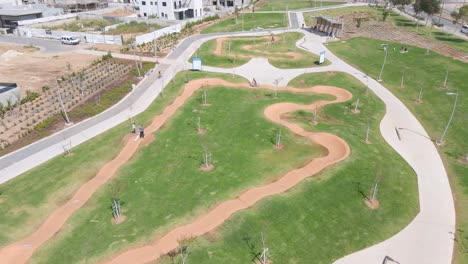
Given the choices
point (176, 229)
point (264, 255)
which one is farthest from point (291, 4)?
point (264, 255)

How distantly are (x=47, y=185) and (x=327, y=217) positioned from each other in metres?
26.3

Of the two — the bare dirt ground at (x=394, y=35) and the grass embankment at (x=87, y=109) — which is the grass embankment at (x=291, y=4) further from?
the grass embankment at (x=87, y=109)

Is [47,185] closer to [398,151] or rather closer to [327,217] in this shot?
[327,217]

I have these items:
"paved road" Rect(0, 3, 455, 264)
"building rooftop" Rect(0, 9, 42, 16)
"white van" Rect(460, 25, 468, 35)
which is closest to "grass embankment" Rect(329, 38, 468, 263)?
"paved road" Rect(0, 3, 455, 264)

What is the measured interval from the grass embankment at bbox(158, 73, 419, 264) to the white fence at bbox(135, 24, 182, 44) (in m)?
62.7

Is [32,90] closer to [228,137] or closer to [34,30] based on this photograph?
[228,137]

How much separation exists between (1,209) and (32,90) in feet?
112

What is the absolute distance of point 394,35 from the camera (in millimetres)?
86562

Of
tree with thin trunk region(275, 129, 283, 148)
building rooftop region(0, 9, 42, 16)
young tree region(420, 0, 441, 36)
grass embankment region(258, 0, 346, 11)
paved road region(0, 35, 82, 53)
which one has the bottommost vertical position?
tree with thin trunk region(275, 129, 283, 148)

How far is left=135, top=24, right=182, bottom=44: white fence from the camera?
281 ft

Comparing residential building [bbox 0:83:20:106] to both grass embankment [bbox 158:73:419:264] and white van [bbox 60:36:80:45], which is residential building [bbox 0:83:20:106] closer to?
white van [bbox 60:36:80:45]

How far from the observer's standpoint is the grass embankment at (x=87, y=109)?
144ft

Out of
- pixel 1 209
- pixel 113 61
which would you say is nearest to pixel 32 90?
pixel 113 61

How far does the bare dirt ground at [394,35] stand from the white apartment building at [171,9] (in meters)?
47.7
